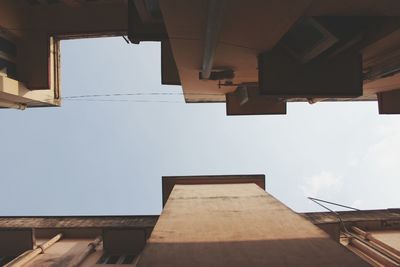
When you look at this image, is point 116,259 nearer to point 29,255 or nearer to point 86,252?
point 86,252

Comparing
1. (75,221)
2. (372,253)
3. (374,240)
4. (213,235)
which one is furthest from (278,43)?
(75,221)

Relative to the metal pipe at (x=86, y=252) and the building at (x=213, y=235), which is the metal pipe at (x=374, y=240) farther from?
the metal pipe at (x=86, y=252)

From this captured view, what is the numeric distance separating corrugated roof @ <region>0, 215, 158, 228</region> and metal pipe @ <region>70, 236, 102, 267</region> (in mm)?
1074

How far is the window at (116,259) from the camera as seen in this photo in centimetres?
1171

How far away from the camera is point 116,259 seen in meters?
11.9

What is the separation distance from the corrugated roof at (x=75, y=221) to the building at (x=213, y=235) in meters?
0.04

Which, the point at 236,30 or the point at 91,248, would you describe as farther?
the point at 91,248

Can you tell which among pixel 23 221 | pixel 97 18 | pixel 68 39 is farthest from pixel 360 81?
pixel 23 221

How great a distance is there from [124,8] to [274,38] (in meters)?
9.16

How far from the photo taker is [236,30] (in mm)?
5863

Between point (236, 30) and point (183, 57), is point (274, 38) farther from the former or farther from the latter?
point (183, 57)

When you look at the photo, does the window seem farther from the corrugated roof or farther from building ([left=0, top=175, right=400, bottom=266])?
the corrugated roof

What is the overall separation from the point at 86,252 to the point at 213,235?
8.45 meters

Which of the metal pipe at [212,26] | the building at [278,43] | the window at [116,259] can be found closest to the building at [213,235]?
the window at [116,259]
